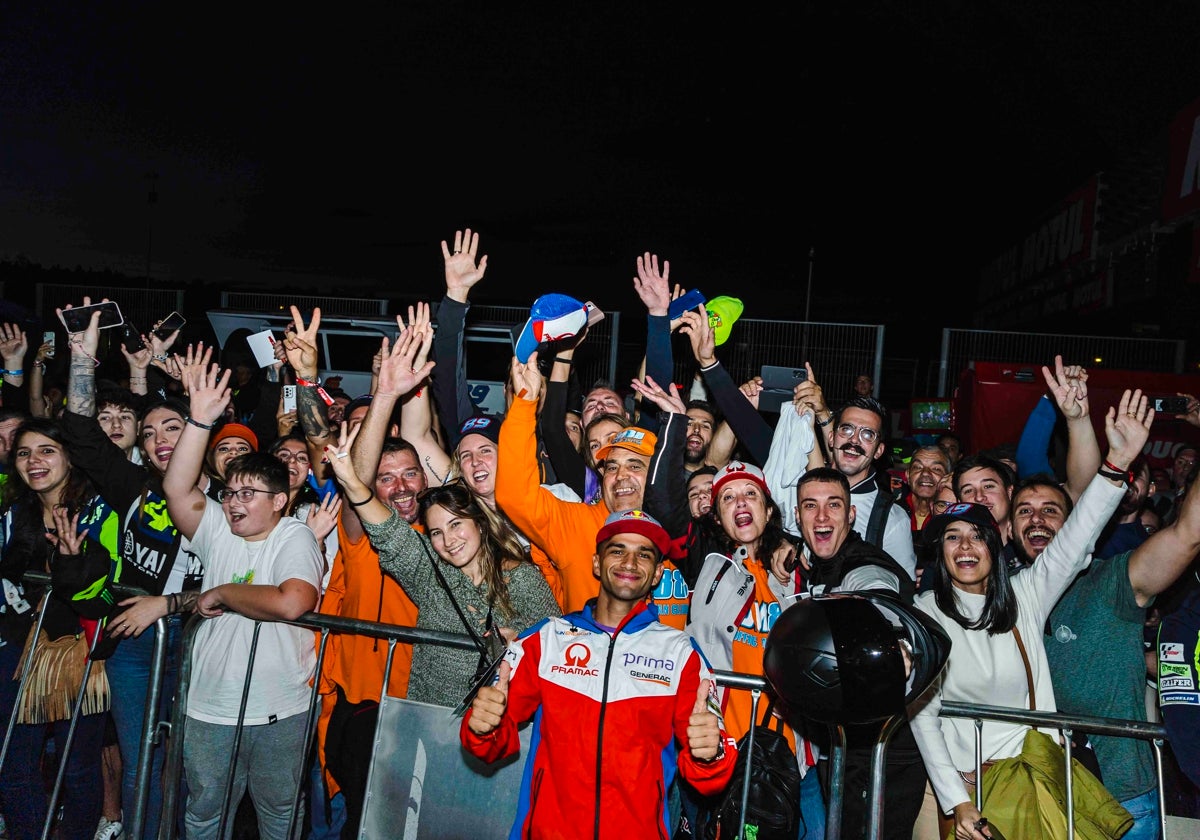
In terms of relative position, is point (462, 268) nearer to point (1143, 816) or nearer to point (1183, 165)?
point (1143, 816)

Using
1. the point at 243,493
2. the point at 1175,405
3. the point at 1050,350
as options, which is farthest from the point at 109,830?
the point at 1050,350

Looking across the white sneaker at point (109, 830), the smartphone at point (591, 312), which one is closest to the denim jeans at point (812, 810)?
the smartphone at point (591, 312)

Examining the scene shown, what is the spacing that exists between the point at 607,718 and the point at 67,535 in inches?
118

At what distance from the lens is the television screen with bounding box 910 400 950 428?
10.6m

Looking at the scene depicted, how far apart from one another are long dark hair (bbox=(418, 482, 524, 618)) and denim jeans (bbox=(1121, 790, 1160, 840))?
8.65 ft

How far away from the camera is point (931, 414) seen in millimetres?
10727

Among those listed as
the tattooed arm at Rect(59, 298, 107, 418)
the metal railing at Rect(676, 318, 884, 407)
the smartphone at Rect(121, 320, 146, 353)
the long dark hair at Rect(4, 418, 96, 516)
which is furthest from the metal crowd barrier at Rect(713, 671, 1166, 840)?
the metal railing at Rect(676, 318, 884, 407)

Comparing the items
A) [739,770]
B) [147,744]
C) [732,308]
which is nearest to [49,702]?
[147,744]

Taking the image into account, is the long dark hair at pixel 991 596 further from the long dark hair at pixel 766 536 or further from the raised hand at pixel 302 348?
the raised hand at pixel 302 348

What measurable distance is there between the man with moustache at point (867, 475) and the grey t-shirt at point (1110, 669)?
2.84 ft

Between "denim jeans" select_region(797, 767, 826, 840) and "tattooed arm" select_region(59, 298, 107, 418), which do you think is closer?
"denim jeans" select_region(797, 767, 826, 840)

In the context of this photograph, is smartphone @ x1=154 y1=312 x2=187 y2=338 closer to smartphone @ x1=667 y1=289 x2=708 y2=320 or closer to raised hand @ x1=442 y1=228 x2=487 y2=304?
raised hand @ x1=442 y1=228 x2=487 y2=304

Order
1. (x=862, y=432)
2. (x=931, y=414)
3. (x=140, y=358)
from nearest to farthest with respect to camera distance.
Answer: (x=862, y=432) < (x=140, y=358) < (x=931, y=414)

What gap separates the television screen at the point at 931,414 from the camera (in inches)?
418
